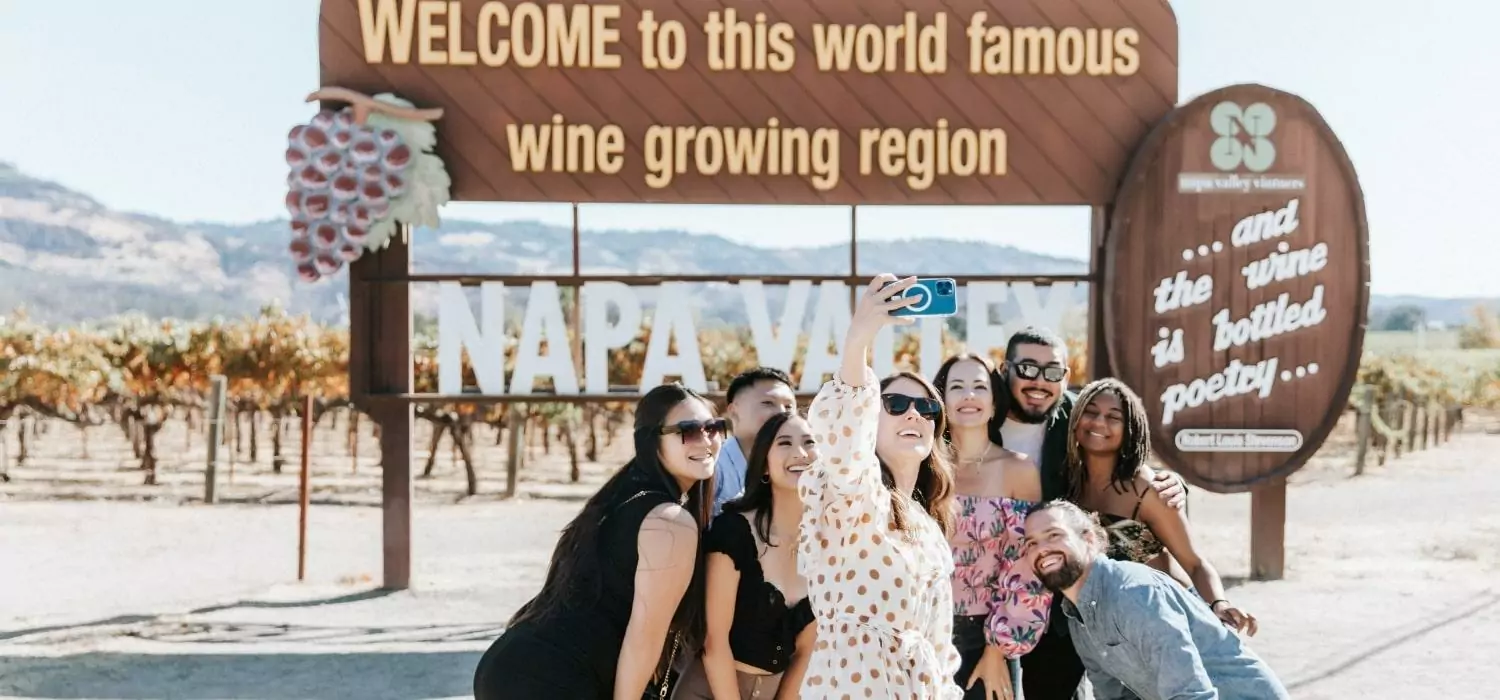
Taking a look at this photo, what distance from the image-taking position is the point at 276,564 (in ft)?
38.0

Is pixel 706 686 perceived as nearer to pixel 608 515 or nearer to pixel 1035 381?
pixel 608 515

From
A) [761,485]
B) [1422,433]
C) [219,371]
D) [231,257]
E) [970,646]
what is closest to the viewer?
[761,485]

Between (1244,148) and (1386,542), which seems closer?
(1244,148)

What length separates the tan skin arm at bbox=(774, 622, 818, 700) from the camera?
2984 millimetres

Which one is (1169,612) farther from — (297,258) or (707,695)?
(297,258)

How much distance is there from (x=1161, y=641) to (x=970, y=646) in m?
0.63

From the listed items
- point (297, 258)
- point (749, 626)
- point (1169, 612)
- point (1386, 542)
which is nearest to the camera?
point (749, 626)

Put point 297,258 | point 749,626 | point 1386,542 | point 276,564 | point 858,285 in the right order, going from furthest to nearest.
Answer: point 1386,542
point 276,564
point 858,285
point 297,258
point 749,626

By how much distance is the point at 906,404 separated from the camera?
3021 millimetres

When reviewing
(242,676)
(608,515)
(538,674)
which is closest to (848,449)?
(608,515)

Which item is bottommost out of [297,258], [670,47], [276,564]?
[276,564]

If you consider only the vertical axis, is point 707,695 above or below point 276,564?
above

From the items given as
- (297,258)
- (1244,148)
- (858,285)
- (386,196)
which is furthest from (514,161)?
(1244,148)

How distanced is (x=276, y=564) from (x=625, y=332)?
492 cm
